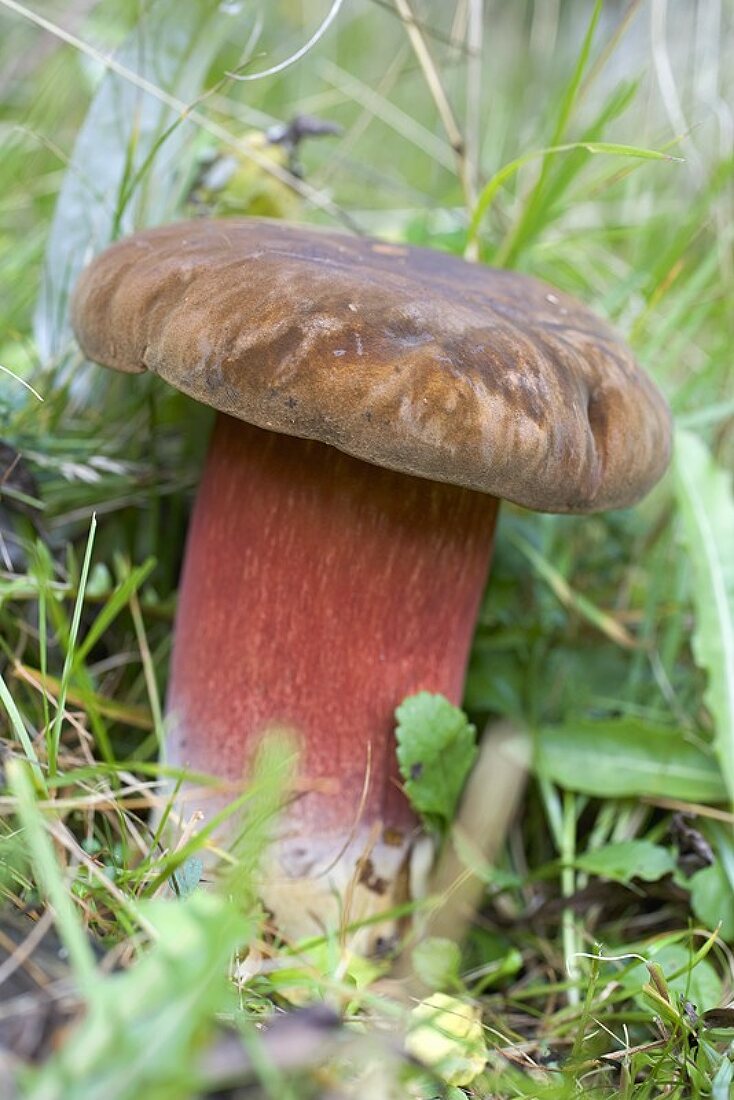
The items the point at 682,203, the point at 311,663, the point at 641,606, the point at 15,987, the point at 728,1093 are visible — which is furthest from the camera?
the point at 682,203

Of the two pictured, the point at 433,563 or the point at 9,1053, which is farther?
the point at 433,563

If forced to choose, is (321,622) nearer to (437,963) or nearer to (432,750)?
(432,750)

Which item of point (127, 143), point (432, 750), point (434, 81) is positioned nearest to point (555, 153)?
point (434, 81)

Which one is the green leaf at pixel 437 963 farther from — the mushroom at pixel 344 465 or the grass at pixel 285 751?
the mushroom at pixel 344 465

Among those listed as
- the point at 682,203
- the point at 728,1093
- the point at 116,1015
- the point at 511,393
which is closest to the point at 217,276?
the point at 511,393

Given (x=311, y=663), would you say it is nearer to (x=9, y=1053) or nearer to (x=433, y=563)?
(x=433, y=563)

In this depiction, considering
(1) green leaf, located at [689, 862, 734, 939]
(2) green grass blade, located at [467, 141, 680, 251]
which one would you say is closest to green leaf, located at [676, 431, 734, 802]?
(1) green leaf, located at [689, 862, 734, 939]
